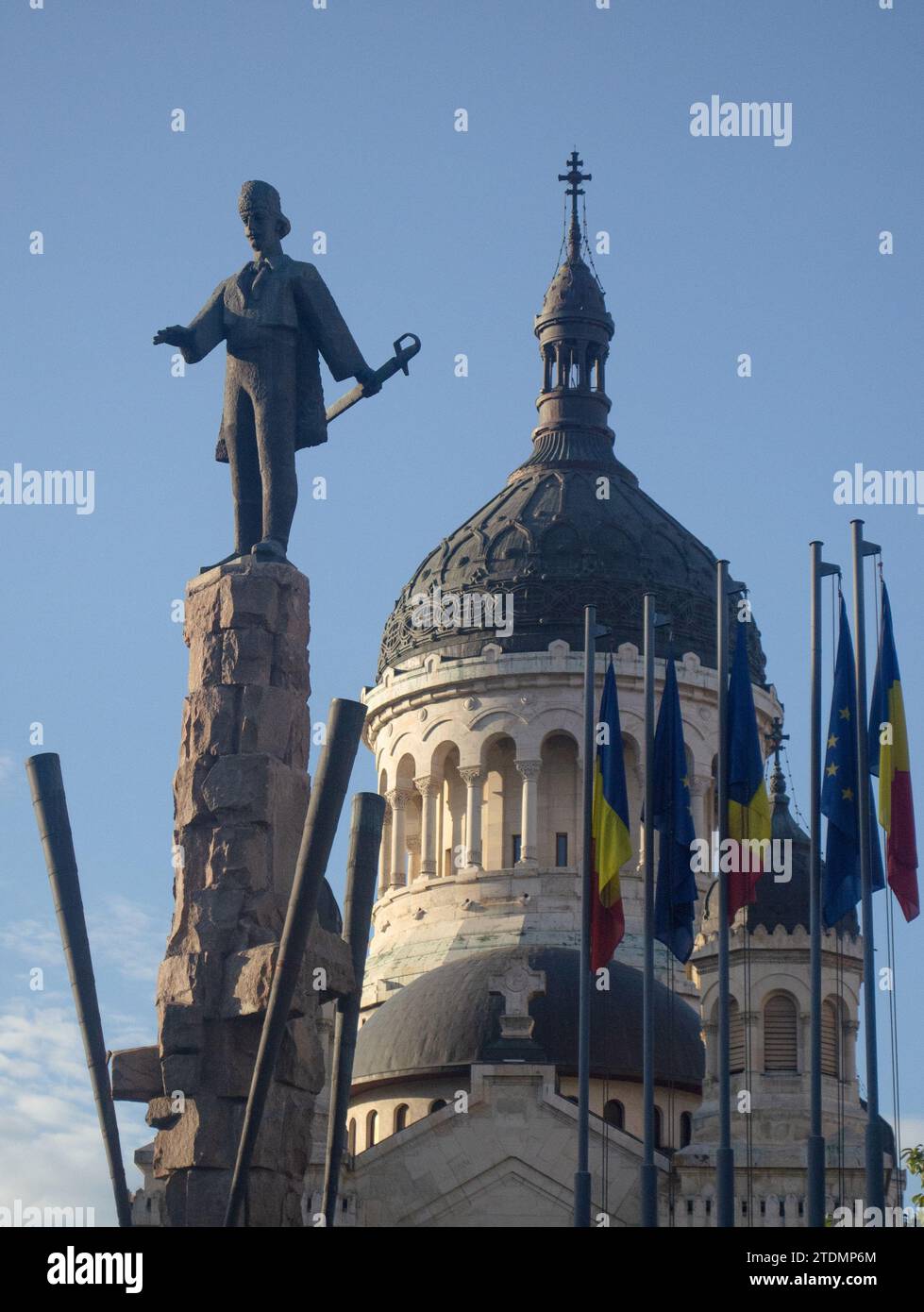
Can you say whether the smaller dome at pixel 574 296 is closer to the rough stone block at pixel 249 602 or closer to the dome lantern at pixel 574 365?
the dome lantern at pixel 574 365

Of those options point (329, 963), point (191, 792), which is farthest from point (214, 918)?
point (191, 792)

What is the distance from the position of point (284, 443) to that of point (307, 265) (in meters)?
1.90

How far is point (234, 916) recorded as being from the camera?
970 inches

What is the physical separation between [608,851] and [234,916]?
16.7 m

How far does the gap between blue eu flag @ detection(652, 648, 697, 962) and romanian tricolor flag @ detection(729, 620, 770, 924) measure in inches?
45.6

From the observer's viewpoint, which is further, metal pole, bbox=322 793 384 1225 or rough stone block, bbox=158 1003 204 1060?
metal pole, bbox=322 793 384 1225

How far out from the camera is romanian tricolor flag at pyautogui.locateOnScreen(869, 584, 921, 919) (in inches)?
1428

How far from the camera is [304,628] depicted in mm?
26172

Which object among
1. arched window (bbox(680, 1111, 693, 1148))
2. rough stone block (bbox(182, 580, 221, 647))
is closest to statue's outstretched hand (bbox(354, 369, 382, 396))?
rough stone block (bbox(182, 580, 221, 647))

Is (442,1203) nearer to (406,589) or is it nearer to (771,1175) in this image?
(771,1175)

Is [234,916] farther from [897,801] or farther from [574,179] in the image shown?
[574,179]

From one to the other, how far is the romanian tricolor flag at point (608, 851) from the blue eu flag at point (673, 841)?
0.58m

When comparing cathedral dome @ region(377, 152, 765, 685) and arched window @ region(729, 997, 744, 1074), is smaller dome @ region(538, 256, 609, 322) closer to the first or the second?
cathedral dome @ region(377, 152, 765, 685)

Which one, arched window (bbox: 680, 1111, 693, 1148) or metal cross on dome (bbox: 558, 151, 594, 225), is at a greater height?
metal cross on dome (bbox: 558, 151, 594, 225)
